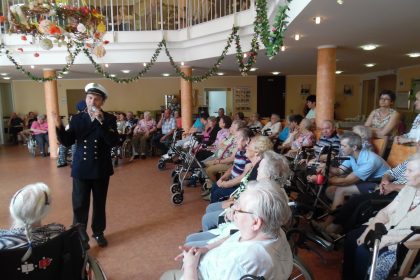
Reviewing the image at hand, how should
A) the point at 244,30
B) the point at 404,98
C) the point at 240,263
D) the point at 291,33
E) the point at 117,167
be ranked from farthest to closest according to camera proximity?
1. the point at 404,98
2. the point at 117,167
3. the point at 244,30
4. the point at 291,33
5. the point at 240,263

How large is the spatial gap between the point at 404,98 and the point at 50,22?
9332mm

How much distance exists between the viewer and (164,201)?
4566 mm

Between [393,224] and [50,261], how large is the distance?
2.02 meters

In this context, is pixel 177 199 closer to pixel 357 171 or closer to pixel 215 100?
pixel 357 171

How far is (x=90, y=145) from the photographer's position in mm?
2928

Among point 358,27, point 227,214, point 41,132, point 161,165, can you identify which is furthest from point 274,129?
point 41,132

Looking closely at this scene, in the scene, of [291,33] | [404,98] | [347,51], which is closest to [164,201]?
[291,33]

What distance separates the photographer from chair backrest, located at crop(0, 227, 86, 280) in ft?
4.70

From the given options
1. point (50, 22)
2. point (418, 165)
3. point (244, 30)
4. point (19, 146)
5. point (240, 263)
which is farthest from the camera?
point (19, 146)

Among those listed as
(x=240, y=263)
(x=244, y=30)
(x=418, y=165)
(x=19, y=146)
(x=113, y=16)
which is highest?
(x=113, y=16)

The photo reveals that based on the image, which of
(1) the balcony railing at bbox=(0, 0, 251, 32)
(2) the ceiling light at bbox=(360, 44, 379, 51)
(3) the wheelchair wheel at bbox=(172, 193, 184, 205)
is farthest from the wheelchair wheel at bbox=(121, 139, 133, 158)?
(2) the ceiling light at bbox=(360, 44, 379, 51)

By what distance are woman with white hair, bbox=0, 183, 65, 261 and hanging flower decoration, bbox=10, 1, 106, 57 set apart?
245cm

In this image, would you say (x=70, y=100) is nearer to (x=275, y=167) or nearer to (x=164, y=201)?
(x=164, y=201)

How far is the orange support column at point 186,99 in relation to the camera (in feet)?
26.3
